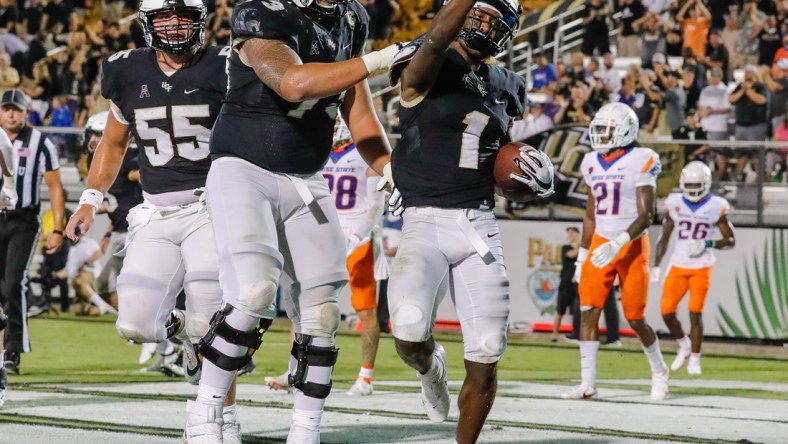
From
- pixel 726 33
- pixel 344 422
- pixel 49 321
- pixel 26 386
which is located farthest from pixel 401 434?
pixel 726 33

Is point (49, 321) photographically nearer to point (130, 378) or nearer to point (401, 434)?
point (130, 378)

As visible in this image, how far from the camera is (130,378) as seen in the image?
380 inches

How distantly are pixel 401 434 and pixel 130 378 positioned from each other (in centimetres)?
385

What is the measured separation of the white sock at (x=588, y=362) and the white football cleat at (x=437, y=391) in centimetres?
331

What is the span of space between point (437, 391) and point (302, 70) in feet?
5.68

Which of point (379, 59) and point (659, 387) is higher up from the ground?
point (379, 59)

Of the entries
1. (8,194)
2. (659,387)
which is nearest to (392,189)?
(8,194)

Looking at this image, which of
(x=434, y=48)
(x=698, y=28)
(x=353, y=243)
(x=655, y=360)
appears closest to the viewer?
(x=434, y=48)

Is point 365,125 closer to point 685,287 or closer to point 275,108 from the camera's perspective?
point 275,108

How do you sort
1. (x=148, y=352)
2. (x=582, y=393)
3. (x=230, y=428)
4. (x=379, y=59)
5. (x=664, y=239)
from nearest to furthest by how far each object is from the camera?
(x=379, y=59)
(x=230, y=428)
(x=582, y=393)
(x=148, y=352)
(x=664, y=239)

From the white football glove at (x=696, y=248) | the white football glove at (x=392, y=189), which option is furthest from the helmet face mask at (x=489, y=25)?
the white football glove at (x=696, y=248)

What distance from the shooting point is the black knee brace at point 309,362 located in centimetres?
521

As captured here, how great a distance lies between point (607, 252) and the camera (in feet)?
30.7

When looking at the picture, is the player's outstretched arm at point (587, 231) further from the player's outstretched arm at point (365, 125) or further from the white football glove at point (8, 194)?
the player's outstretched arm at point (365, 125)
